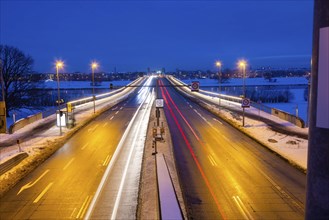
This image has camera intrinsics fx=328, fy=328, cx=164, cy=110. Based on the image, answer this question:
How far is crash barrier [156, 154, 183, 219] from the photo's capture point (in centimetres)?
1262

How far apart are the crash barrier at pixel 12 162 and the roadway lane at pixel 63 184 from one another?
1734 mm

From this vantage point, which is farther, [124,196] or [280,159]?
[280,159]

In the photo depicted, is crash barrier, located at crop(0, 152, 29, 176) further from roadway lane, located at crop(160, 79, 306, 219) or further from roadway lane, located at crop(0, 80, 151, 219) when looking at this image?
roadway lane, located at crop(160, 79, 306, 219)

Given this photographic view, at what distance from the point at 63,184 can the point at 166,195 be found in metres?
7.27

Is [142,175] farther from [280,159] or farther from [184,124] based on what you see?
[184,124]

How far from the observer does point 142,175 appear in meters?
20.6

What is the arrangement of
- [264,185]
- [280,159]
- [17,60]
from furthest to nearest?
1. [17,60]
2. [280,159]
3. [264,185]

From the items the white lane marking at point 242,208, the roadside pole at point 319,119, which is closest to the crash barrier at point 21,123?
the white lane marking at point 242,208

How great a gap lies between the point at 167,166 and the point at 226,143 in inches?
398

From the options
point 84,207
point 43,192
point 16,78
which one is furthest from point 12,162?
point 16,78

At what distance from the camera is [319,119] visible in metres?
2.94

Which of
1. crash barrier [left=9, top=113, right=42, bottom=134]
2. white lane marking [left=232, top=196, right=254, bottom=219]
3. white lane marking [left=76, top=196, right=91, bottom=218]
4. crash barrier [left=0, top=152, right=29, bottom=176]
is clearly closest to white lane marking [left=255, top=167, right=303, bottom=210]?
white lane marking [left=232, top=196, right=254, bottom=219]

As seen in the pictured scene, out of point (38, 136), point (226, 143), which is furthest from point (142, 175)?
point (38, 136)

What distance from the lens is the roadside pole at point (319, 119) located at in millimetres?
2865
